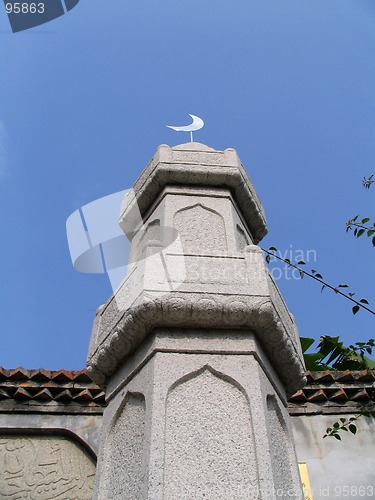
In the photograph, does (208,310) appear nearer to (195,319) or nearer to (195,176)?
(195,319)

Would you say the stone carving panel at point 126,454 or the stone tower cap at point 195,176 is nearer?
the stone carving panel at point 126,454

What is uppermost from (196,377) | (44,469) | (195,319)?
(44,469)

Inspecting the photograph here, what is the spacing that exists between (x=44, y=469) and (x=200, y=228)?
3042 mm

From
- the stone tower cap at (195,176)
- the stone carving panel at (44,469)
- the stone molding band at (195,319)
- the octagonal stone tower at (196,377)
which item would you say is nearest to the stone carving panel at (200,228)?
the octagonal stone tower at (196,377)

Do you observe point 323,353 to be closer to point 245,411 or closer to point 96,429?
point 96,429

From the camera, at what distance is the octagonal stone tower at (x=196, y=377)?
2096mm

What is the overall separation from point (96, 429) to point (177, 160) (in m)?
2.84

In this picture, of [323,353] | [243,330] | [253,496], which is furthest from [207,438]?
[323,353]

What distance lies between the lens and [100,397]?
5.09m

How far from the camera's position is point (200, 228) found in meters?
3.28

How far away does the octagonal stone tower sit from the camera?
2096 millimetres

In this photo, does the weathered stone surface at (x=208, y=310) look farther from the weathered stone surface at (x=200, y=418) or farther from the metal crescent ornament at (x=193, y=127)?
the metal crescent ornament at (x=193, y=127)

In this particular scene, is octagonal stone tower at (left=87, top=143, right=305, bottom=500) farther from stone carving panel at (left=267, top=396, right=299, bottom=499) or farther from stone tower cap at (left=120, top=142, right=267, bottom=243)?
stone tower cap at (left=120, top=142, right=267, bottom=243)

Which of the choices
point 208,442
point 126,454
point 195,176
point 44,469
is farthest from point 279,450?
point 44,469
